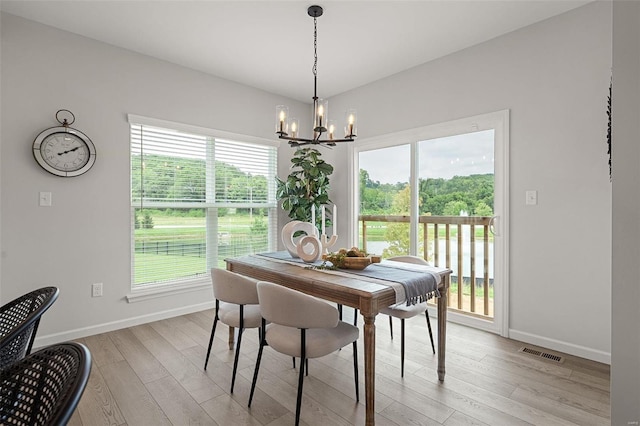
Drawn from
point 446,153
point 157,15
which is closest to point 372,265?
point 446,153

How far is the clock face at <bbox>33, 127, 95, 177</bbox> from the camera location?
2.74 meters

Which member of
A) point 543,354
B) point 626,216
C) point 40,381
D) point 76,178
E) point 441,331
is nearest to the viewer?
point 40,381

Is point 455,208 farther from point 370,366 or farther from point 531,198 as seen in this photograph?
point 370,366

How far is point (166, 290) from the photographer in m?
3.50

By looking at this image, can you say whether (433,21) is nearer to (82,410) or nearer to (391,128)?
(391,128)

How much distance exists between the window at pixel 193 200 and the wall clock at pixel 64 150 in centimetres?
41

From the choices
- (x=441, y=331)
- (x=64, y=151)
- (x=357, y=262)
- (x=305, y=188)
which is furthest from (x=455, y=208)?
(x=64, y=151)

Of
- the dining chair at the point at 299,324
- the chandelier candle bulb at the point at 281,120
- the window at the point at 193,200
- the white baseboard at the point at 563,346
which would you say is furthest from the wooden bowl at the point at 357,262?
the window at the point at 193,200

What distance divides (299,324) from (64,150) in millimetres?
2707

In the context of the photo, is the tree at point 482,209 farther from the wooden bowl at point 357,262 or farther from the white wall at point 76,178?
the white wall at point 76,178

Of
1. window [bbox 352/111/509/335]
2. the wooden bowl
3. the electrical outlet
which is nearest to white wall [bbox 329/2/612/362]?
window [bbox 352/111/509/335]

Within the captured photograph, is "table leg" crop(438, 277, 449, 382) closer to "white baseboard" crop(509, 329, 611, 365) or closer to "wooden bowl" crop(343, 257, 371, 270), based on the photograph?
"wooden bowl" crop(343, 257, 371, 270)

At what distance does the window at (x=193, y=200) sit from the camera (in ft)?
11.1

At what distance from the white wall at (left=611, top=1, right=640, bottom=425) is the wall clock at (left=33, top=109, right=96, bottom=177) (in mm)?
3657
